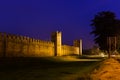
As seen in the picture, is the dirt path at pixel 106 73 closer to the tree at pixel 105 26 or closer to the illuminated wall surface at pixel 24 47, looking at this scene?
the illuminated wall surface at pixel 24 47

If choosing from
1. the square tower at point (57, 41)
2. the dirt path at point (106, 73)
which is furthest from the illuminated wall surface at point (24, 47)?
the dirt path at point (106, 73)

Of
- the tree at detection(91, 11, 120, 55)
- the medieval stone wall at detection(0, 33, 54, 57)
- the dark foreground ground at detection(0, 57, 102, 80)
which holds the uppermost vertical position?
the tree at detection(91, 11, 120, 55)

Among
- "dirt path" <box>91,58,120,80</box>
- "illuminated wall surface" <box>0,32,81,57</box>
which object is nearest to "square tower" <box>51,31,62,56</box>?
"illuminated wall surface" <box>0,32,81,57</box>

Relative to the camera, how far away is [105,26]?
201ft

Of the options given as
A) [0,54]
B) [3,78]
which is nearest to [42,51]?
[0,54]

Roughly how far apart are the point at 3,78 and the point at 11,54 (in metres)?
17.5

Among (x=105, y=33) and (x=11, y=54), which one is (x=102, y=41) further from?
(x=11, y=54)

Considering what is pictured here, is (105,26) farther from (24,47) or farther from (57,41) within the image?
(24,47)

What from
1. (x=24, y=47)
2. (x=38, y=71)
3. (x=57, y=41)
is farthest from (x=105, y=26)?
(x=38, y=71)

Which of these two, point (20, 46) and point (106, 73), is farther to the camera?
point (20, 46)

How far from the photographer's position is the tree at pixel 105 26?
6069cm

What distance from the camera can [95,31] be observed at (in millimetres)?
62656

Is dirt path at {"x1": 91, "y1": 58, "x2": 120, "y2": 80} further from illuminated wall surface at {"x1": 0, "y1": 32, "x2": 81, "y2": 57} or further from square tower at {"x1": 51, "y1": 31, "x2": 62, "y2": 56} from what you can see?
square tower at {"x1": 51, "y1": 31, "x2": 62, "y2": 56}

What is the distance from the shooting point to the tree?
60688mm
